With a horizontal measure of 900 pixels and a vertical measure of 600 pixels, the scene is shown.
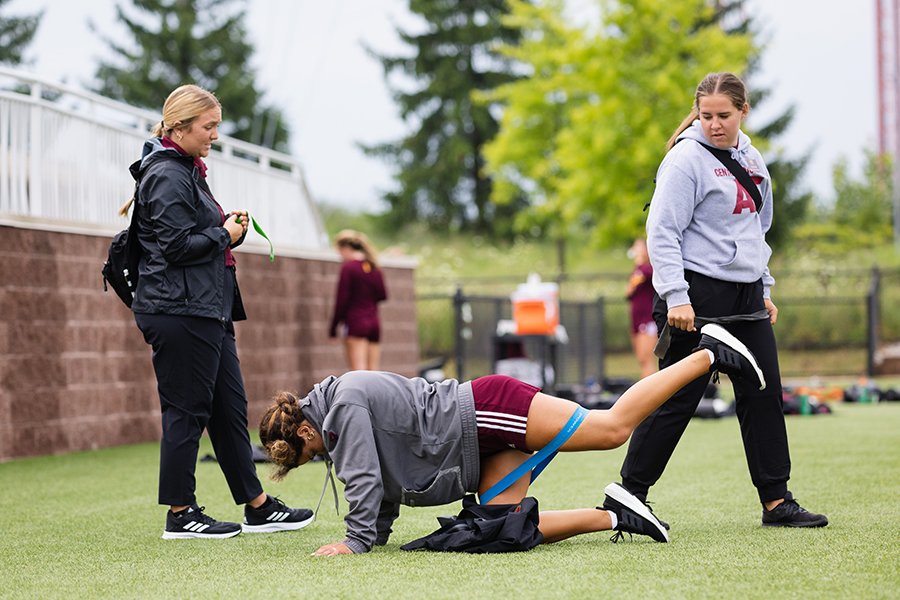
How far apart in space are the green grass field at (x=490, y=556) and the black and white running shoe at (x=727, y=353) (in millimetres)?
664

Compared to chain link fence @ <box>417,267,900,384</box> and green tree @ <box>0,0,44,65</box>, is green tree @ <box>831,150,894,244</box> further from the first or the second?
green tree @ <box>0,0,44,65</box>

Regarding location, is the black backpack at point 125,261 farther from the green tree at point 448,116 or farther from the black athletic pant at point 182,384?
the green tree at point 448,116

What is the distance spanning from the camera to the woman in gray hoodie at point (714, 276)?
16.4 feet

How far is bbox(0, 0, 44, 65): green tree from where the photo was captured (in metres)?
36.0

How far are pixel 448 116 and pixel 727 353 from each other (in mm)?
36163

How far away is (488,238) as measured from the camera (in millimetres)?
40250

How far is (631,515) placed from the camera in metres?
4.82

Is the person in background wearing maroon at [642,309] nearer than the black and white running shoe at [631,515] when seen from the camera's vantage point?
No

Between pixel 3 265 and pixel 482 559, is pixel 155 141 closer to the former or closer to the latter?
pixel 482 559

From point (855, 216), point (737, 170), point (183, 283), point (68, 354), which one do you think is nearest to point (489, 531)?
point (183, 283)

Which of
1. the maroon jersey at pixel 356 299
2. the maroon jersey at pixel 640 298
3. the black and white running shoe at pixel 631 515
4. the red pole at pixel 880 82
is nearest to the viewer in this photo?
the black and white running shoe at pixel 631 515

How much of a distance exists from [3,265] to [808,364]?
62.2ft

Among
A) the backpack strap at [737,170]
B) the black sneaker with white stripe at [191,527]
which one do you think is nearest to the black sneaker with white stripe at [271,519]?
the black sneaker with white stripe at [191,527]

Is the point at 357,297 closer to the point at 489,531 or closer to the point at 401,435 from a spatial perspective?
the point at 401,435
